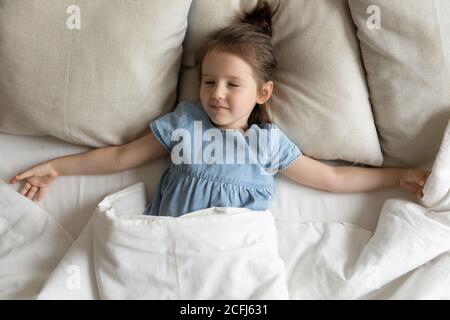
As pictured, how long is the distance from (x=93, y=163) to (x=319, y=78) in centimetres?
56

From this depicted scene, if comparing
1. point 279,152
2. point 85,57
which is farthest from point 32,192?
Result: point 279,152

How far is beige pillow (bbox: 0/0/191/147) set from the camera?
1153 mm

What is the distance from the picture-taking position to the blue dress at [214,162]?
115cm

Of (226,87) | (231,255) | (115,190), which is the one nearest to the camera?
(231,255)

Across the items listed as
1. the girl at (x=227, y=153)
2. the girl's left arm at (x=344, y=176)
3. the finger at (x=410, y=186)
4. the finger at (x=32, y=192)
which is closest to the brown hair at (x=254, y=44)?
the girl at (x=227, y=153)

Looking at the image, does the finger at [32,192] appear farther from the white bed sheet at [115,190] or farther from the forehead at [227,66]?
the forehead at [227,66]

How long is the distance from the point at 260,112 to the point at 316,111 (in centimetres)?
13

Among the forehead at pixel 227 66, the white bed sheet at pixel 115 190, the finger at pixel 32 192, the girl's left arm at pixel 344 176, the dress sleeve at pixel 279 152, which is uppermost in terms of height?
the forehead at pixel 227 66

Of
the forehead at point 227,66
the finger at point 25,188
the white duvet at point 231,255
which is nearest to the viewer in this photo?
the white duvet at point 231,255

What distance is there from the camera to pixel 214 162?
1.16 metres

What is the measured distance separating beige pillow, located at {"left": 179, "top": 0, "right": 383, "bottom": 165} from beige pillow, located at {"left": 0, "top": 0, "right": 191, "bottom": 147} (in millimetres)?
118

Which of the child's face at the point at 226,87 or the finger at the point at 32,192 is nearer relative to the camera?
the child's face at the point at 226,87

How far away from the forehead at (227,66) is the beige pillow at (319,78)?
0.11 m

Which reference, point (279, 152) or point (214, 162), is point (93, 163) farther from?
point (279, 152)
